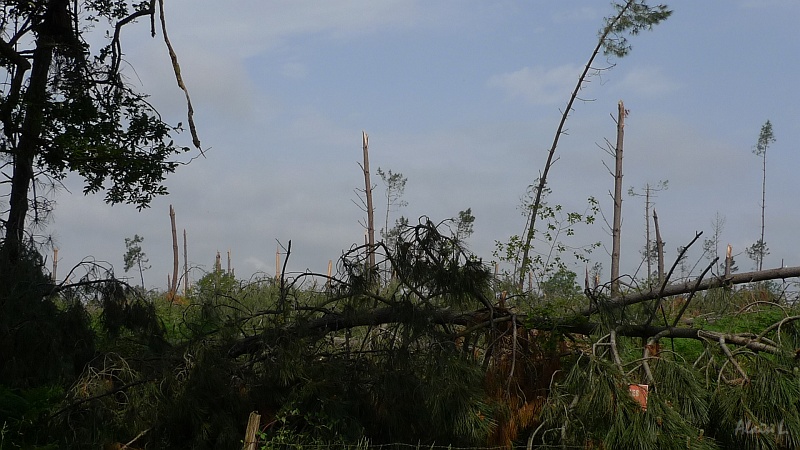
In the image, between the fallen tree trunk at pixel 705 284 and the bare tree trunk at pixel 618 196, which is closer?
the fallen tree trunk at pixel 705 284

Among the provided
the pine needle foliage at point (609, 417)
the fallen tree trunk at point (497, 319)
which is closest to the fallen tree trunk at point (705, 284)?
the fallen tree trunk at point (497, 319)

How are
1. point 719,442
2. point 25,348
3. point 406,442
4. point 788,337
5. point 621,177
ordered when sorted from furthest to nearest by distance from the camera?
point 621,177, point 25,348, point 406,442, point 788,337, point 719,442

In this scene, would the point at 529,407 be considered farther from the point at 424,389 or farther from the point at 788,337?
the point at 788,337

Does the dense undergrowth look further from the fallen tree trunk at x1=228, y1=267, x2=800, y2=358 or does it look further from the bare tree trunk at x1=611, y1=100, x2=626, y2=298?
the bare tree trunk at x1=611, y1=100, x2=626, y2=298

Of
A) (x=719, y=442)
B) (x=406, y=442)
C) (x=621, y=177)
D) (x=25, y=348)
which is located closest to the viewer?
(x=719, y=442)

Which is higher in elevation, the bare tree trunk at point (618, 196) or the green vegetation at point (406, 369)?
the bare tree trunk at point (618, 196)

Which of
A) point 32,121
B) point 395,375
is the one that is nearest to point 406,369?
point 395,375

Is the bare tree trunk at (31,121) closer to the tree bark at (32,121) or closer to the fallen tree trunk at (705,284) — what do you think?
the tree bark at (32,121)

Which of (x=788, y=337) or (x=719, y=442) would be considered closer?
(x=719, y=442)

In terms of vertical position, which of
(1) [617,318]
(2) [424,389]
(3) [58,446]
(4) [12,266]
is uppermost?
(4) [12,266]

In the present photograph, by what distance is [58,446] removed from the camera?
6.74 metres

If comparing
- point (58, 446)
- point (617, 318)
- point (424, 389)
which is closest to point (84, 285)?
point (58, 446)

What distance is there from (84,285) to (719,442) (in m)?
5.70

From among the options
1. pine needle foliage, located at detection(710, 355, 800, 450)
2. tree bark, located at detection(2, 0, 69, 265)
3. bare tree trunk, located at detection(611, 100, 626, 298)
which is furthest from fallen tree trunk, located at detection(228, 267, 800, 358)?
bare tree trunk, located at detection(611, 100, 626, 298)
